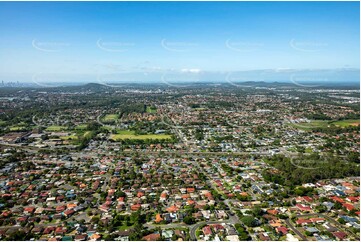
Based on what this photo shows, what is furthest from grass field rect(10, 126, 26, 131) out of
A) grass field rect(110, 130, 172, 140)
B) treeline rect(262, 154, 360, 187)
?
treeline rect(262, 154, 360, 187)

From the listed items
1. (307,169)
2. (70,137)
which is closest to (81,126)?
(70,137)

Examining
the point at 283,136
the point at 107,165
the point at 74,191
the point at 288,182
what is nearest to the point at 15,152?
the point at 107,165

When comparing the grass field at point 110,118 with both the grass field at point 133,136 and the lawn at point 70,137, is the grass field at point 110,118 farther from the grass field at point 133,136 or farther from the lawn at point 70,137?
the lawn at point 70,137

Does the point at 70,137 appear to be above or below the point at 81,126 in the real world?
below

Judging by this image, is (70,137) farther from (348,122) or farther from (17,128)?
(348,122)

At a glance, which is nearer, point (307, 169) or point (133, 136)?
point (307, 169)

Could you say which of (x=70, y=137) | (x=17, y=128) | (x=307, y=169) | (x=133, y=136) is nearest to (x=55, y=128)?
(x=17, y=128)

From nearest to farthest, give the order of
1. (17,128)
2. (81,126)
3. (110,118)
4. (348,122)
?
(17,128) < (81,126) < (348,122) < (110,118)

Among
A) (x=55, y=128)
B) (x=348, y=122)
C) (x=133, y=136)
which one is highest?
(x=348, y=122)

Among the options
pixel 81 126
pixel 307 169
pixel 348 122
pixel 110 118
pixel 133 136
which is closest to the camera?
pixel 307 169

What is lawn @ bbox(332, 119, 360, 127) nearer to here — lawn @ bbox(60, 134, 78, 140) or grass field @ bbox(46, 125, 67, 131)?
lawn @ bbox(60, 134, 78, 140)
